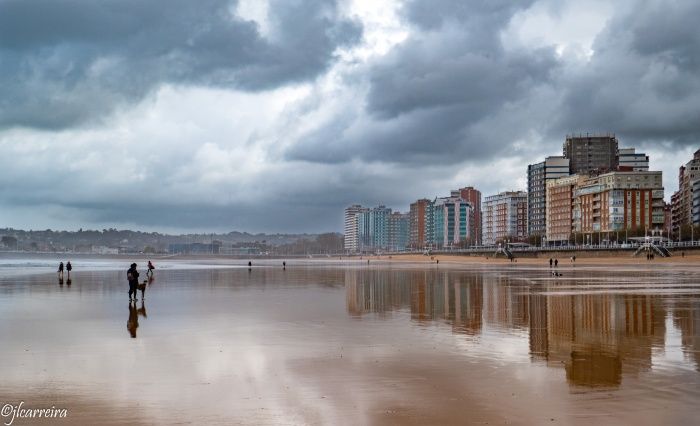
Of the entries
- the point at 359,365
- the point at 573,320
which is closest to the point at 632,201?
the point at 573,320

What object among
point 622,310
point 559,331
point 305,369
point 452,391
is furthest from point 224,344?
point 622,310

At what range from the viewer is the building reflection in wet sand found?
46.6ft

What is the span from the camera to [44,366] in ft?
45.9

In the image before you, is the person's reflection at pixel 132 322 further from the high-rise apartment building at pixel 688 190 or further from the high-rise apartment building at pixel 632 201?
the high-rise apartment building at pixel 688 190

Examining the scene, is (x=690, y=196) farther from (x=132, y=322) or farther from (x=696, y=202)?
(x=132, y=322)

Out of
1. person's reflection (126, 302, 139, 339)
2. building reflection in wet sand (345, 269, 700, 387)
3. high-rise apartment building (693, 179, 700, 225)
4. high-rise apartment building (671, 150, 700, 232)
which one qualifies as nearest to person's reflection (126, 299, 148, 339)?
person's reflection (126, 302, 139, 339)

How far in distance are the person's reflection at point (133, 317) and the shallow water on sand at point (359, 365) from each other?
0.10 metres

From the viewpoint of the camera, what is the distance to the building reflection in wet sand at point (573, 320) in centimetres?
1420

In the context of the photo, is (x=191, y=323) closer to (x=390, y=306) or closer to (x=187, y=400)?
(x=390, y=306)

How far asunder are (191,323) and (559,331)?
41.2 feet
